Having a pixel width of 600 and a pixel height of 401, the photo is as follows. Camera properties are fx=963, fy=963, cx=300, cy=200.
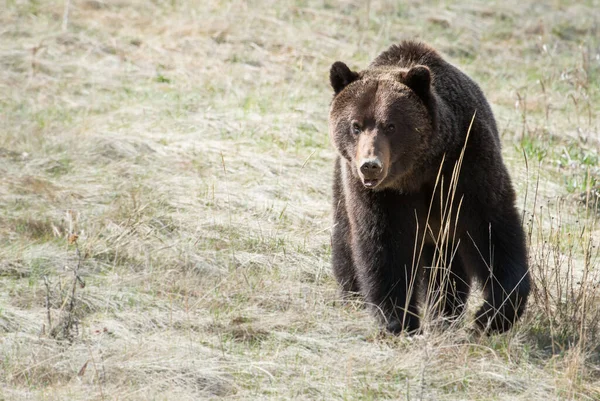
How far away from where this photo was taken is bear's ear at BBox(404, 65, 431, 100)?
5961 mm

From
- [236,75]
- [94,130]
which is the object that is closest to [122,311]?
[94,130]

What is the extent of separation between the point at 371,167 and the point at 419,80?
2.27ft

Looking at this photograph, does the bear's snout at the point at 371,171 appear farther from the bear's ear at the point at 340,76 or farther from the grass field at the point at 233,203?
the grass field at the point at 233,203

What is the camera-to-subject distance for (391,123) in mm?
6023

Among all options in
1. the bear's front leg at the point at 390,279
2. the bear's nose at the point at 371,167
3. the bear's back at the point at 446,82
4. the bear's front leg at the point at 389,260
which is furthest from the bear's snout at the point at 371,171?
the bear's back at the point at 446,82

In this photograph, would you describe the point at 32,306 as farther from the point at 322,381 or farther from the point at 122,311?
the point at 322,381

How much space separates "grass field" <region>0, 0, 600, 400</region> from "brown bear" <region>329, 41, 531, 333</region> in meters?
0.25

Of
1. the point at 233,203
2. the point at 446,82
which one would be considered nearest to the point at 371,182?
the point at 446,82

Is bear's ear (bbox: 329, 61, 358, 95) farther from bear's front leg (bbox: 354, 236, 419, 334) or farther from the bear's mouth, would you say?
bear's front leg (bbox: 354, 236, 419, 334)

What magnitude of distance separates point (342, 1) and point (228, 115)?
197 inches

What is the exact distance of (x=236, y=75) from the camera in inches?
473

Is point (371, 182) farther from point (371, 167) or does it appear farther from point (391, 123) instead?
point (391, 123)

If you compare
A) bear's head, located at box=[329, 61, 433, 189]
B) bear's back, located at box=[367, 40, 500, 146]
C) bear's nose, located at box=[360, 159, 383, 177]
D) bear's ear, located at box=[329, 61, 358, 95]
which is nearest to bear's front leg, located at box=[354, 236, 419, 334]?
bear's head, located at box=[329, 61, 433, 189]

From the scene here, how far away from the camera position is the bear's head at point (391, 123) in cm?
598
